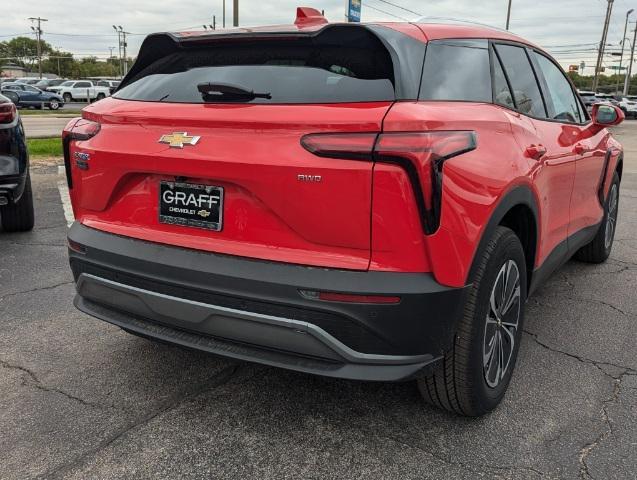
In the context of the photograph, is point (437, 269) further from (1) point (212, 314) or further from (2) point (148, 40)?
(2) point (148, 40)

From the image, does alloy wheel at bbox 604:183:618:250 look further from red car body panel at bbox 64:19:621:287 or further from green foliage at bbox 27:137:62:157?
green foliage at bbox 27:137:62:157

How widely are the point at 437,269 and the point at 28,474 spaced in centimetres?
164

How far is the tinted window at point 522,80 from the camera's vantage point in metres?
2.95

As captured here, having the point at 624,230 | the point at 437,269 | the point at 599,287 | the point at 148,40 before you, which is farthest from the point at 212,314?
the point at 624,230

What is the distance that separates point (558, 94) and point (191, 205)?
2478 millimetres

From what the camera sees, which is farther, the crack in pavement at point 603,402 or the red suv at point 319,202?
the crack in pavement at point 603,402

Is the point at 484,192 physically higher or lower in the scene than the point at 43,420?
higher

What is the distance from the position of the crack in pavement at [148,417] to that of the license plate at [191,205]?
86 centimetres

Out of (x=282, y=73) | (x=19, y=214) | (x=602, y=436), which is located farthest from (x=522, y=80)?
(x=19, y=214)

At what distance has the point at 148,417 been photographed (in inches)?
Result: 101

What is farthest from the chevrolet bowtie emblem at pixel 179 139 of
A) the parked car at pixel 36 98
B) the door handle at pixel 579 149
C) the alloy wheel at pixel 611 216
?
the parked car at pixel 36 98

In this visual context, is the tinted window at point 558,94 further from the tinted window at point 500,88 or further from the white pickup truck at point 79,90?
the white pickup truck at point 79,90

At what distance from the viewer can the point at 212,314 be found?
7.27 ft

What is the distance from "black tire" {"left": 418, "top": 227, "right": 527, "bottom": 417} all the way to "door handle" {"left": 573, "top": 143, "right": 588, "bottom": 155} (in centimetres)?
112
